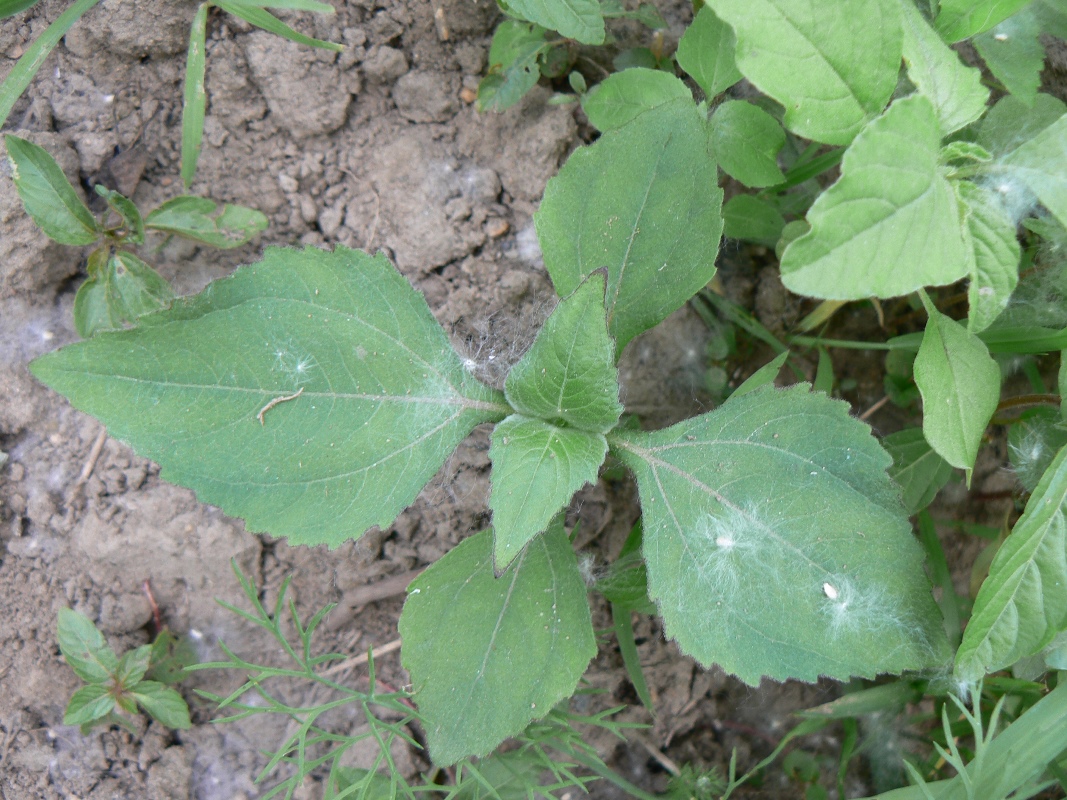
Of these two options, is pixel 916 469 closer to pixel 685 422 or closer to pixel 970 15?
pixel 685 422

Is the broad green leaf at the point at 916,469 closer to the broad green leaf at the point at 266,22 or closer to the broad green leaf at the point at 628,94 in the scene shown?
the broad green leaf at the point at 628,94

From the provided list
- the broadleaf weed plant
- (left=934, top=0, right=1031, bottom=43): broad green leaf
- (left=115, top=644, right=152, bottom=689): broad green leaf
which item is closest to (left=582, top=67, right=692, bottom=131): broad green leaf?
the broadleaf weed plant

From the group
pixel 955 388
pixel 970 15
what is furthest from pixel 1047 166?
pixel 955 388

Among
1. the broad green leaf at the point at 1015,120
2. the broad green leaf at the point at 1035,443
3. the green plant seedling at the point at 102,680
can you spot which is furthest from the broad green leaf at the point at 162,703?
the broad green leaf at the point at 1015,120

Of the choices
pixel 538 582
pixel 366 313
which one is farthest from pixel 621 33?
Result: pixel 538 582

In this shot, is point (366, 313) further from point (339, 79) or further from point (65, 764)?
point (65, 764)

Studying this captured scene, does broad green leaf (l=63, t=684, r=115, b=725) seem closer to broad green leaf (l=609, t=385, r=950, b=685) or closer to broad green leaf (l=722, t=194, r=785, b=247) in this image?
broad green leaf (l=609, t=385, r=950, b=685)
